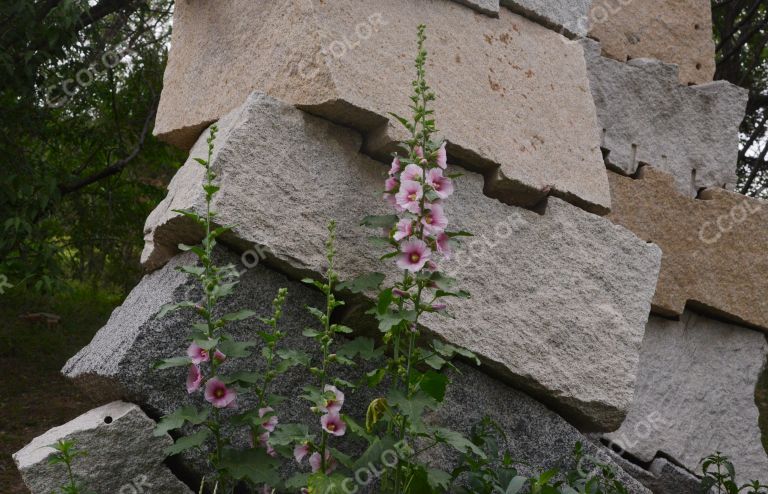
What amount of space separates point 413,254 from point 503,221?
0.69 m

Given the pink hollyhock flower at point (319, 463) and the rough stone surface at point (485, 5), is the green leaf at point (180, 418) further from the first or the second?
the rough stone surface at point (485, 5)

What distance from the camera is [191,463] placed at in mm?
2490

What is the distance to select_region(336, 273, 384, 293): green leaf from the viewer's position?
8.16ft

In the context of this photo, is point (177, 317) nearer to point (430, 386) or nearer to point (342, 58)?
point (430, 386)

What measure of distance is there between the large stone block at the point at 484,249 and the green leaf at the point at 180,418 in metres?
0.55

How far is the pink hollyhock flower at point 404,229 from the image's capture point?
235cm

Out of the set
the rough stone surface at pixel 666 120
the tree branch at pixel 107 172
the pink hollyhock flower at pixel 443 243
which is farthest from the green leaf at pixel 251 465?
the tree branch at pixel 107 172

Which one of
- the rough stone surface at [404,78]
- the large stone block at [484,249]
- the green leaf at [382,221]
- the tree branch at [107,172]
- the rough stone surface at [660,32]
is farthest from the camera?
the tree branch at [107,172]

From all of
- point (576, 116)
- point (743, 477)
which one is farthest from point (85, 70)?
point (743, 477)

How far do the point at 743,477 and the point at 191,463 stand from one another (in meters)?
2.60

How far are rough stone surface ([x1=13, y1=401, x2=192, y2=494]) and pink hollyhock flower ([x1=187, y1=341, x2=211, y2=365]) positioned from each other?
12.9 inches

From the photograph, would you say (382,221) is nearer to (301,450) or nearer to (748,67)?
(301,450)

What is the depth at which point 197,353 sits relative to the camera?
2.29 m

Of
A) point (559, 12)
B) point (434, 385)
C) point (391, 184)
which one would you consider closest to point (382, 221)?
point (391, 184)
